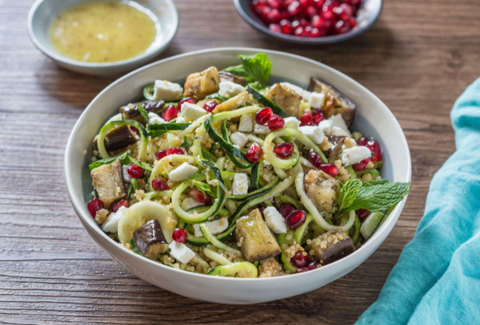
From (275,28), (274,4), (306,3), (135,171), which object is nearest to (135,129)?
(135,171)

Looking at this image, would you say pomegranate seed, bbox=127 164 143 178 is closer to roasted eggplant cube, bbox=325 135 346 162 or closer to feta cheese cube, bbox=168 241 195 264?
feta cheese cube, bbox=168 241 195 264

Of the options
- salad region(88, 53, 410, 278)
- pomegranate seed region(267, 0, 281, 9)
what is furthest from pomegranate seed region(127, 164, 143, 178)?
pomegranate seed region(267, 0, 281, 9)

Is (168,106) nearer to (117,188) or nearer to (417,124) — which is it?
(117,188)

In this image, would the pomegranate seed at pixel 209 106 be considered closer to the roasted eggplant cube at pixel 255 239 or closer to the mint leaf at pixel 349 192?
the roasted eggplant cube at pixel 255 239

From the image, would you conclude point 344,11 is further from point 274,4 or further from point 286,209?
point 286,209

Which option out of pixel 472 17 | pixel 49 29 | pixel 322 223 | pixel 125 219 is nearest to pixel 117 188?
pixel 125 219

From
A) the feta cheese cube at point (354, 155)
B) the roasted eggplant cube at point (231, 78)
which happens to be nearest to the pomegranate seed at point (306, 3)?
the roasted eggplant cube at point (231, 78)

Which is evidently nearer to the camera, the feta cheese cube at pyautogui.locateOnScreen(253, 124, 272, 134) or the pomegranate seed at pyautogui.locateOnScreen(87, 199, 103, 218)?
the pomegranate seed at pyautogui.locateOnScreen(87, 199, 103, 218)

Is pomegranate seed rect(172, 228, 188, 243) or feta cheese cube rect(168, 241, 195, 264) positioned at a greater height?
pomegranate seed rect(172, 228, 188, 243)
